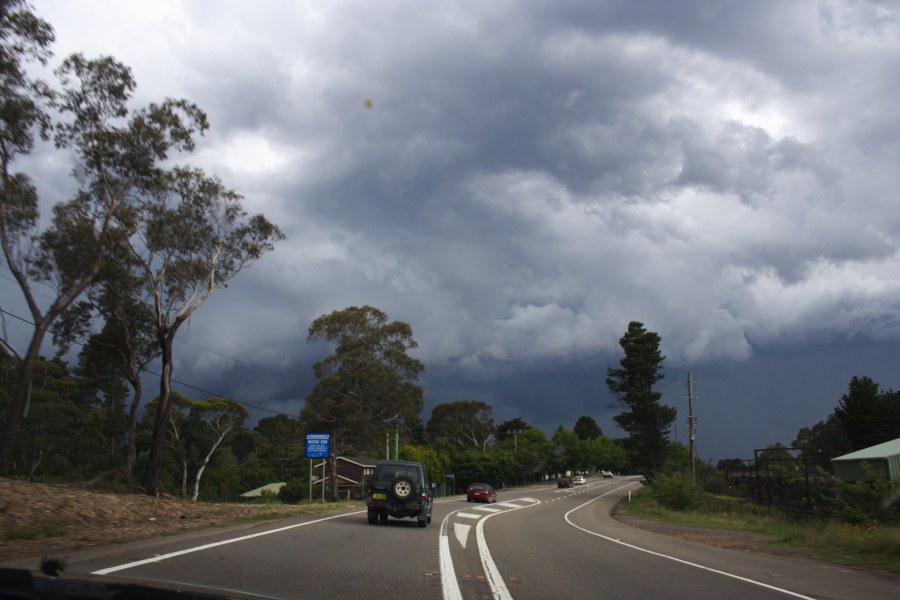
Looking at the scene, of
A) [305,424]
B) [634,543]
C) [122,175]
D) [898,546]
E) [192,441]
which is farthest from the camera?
[192,441]

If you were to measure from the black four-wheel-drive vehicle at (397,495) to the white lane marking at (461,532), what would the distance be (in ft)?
3.48

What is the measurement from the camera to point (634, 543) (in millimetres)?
17938

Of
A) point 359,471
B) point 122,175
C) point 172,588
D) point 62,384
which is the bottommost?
point 359,471

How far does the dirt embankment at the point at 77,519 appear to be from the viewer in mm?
12086

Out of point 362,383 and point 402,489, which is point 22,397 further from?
point 362,383

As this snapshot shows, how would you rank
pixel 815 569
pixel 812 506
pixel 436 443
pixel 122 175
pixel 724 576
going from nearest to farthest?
pixel 724 576
pixel 815 569
pixel 122 175
pixel 812 506
pixel 436 443

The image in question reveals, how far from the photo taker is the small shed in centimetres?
3519

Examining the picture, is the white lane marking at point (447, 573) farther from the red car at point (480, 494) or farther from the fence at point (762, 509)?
the red car at point (480, 494)

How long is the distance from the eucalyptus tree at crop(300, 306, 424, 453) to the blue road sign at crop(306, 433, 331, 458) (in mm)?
6987

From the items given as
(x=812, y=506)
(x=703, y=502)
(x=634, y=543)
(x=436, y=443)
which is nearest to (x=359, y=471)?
(x=436, y=443)

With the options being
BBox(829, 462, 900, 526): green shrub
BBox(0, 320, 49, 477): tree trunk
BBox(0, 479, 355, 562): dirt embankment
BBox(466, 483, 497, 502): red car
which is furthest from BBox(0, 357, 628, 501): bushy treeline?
BBox(829, 462, 900, 526): green shrub

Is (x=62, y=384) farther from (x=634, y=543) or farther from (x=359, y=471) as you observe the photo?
(x=634, y=543)

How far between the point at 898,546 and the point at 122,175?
30655 millimetres

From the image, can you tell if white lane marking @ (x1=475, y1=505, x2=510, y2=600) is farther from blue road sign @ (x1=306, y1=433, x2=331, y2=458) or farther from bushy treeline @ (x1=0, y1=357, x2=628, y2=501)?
blue road sign @ (x1=306, y1=433, x2=331, y2=458)
